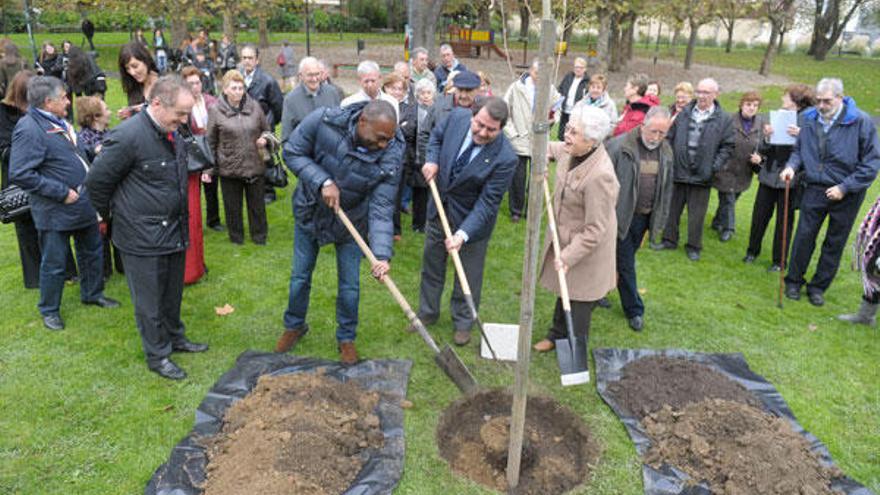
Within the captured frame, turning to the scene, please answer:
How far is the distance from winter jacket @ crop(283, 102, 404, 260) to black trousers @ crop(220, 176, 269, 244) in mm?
2563

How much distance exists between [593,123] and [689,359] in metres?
2.23

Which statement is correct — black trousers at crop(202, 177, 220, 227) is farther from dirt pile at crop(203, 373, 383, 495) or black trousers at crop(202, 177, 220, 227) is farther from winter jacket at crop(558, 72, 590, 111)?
winter jacket at crop(558, 72, 590, 111)

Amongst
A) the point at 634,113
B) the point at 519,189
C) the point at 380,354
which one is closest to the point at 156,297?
the point at 380,354

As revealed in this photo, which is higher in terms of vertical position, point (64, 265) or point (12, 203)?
point (12, 203)

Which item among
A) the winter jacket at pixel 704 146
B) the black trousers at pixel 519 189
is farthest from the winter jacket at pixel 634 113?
the black trousers at pixel 519 189

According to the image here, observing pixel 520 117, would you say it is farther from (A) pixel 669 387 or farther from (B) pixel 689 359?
(A) pixel 669 387

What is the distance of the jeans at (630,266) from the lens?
559 centimetres

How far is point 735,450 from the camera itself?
3904 millimetres

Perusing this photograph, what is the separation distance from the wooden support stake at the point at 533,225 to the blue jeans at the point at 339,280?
172cm

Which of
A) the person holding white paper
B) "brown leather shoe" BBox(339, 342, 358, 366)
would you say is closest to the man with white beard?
the person holding white paper

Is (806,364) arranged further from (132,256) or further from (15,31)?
(15,31)

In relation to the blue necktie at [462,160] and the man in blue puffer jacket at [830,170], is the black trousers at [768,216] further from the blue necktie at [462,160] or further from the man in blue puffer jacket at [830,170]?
the blue necktie at [462,160]

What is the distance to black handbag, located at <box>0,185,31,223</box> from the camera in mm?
5141

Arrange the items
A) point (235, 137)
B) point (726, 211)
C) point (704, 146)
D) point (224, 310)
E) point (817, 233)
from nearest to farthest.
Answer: point (224, 310)
point (817, 233)
point (235, 137)
point (704, 146)
point (726, 211)
